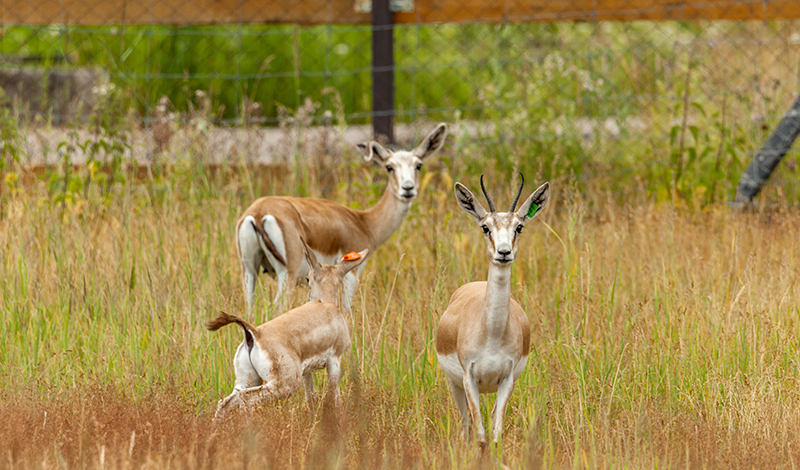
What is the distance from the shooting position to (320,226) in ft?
17.5

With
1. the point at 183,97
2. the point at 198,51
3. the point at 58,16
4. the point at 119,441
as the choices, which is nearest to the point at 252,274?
the point at 119,441

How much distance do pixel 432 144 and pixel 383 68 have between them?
1961 mm

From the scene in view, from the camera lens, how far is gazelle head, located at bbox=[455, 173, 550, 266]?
312 cm

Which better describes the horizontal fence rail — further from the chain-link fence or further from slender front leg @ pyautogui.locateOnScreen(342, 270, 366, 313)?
slender front leg @ pyautogui.locateOnScreen(342, 270, 366, 313)

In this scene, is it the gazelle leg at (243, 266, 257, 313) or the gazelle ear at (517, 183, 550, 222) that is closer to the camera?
the gazelle ear at (517, 183, 550, 222)

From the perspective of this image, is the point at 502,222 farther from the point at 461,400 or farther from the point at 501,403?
the point at 461,400

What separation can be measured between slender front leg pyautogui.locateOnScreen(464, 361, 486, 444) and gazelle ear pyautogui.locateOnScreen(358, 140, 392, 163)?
2.37 metres

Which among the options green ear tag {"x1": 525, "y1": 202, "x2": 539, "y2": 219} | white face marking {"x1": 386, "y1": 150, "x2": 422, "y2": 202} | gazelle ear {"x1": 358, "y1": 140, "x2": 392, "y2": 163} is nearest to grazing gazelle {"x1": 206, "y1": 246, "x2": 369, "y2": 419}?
green ear tag {"x1": 525, "y1": 202, "x2": 539, "y2": 219}

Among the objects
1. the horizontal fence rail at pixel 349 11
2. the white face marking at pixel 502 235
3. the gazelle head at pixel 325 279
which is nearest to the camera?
the white face marking at pixel 502 235

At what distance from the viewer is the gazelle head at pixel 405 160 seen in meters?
5.39

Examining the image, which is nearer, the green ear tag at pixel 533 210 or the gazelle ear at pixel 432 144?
the green ear tag at pixel 533 210

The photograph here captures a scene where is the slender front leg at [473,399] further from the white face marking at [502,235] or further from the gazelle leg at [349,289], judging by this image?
the gazelle leg at [349,289]

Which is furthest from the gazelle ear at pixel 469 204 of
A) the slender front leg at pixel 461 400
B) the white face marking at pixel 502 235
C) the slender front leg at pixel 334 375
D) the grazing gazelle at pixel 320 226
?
the grazing gazelle at pixel 320 226

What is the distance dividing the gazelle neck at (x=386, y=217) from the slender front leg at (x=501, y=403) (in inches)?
94.4
